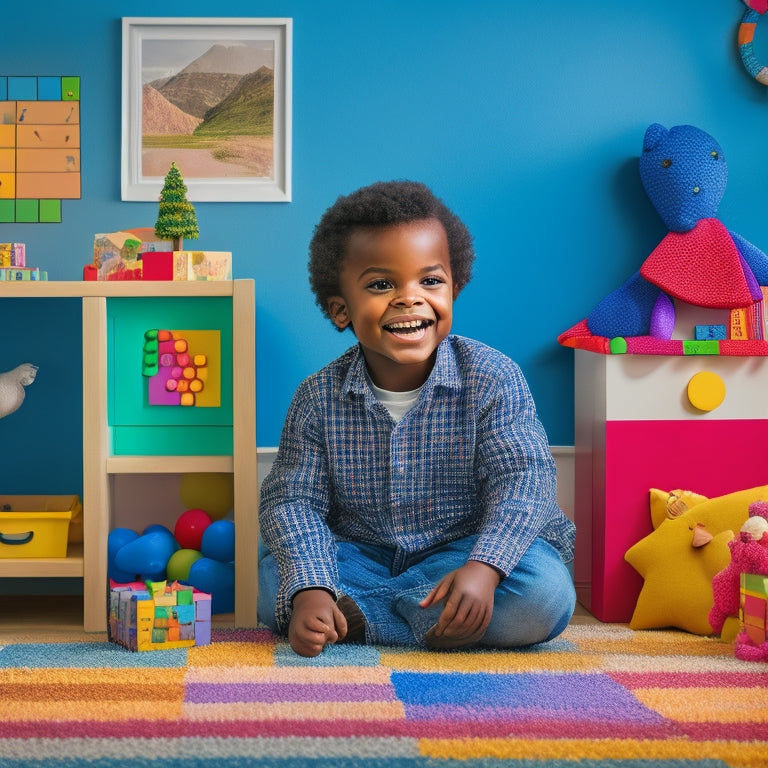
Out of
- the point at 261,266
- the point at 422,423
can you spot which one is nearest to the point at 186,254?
the point at 261,266

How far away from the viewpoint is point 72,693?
1.28 meters

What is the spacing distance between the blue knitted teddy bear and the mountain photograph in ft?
2.69

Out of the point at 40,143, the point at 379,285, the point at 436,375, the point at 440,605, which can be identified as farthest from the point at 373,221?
the point at 40,143

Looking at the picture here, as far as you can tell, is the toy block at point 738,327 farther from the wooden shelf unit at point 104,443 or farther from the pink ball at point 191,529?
the pink ball at point 191,529

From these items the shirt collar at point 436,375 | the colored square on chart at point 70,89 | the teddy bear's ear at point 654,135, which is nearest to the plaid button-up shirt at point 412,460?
the shirt collar at point 436,375

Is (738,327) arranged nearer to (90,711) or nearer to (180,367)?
(180,367)

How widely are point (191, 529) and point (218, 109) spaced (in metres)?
0.92

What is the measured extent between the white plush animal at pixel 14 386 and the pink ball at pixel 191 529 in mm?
419

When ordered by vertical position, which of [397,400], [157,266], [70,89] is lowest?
[397,400]

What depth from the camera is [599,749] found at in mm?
1057

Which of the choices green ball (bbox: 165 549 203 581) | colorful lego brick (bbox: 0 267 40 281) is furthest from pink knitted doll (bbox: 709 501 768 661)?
colorful lego brick (bbox: 0 267 40 281)

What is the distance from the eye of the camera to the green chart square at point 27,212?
2.22m

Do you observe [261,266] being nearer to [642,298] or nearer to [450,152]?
[450,152]

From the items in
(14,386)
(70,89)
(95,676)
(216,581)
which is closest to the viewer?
(95,676)
